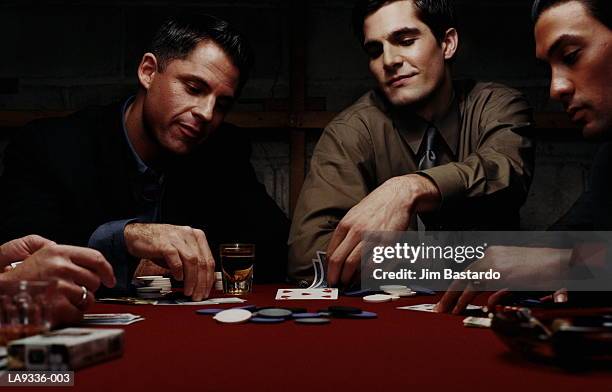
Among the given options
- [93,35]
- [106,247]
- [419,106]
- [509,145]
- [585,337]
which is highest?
[93,35]

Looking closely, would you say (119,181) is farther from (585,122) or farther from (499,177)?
(585,122)

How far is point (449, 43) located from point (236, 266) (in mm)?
1492

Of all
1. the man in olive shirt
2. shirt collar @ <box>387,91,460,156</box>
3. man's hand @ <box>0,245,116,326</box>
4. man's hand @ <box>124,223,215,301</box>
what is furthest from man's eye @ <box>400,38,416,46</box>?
man's hand @ <box>0,245,116,326</box>

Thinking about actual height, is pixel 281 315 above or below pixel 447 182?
below

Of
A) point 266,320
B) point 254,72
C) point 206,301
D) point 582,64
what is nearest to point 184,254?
point 206,301

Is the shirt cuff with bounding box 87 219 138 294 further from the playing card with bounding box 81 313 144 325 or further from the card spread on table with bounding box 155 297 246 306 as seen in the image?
the playing card with bounding box 81 313 144 325

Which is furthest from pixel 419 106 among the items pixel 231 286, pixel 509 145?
pixel 231 286

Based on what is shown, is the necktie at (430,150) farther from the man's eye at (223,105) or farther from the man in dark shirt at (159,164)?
the man's eye at (223,105)

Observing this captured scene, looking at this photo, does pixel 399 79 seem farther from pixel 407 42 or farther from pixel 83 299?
pixel 83 299

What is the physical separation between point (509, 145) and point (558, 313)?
5.10 ft

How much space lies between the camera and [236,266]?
6.43 ft

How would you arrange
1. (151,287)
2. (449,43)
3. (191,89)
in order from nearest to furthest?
(151,287)
(191,89)
(449,43)

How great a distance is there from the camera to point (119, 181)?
2.54 m

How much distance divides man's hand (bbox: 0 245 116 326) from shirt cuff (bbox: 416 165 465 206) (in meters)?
1.26
